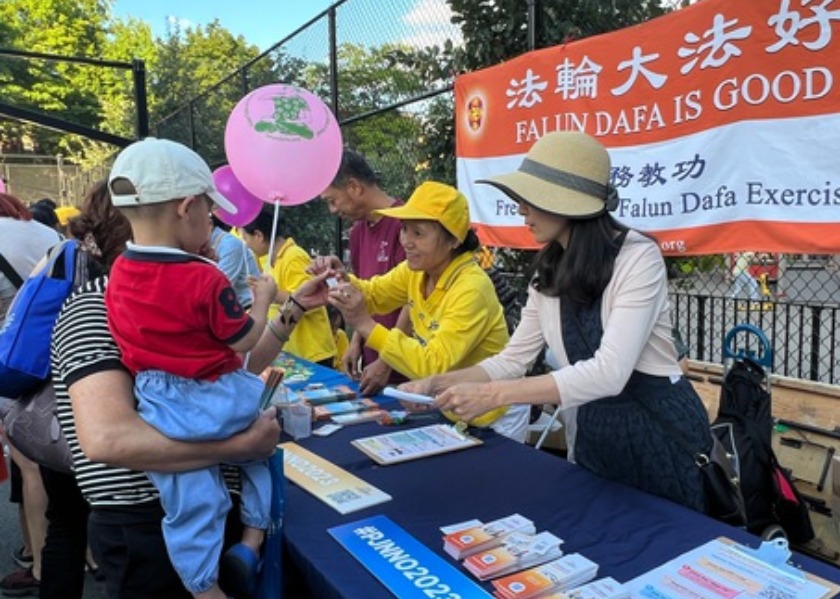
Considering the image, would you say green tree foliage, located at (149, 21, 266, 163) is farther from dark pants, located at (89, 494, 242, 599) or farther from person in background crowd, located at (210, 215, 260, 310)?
dark pants, located at (89, 494, 242, 599)

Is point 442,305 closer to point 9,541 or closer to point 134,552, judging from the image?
point 134,552

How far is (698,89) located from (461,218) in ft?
4.01

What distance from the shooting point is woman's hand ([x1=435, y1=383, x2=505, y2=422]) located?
1.61 metres

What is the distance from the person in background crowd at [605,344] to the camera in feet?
5.21

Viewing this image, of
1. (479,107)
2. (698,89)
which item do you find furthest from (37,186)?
(698,89)

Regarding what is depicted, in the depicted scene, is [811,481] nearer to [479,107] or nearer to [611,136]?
[611,136]

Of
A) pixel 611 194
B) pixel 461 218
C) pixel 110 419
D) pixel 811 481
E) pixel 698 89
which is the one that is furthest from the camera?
pixel 811 481

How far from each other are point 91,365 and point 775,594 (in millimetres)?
1341

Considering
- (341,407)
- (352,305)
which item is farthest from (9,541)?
(352,305)

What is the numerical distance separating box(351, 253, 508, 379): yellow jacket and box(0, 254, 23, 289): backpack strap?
164 cm

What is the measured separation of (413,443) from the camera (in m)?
1.93

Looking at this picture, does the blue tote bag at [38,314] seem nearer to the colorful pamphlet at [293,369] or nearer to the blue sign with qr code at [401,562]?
the colorful pamphlet at [293,369]

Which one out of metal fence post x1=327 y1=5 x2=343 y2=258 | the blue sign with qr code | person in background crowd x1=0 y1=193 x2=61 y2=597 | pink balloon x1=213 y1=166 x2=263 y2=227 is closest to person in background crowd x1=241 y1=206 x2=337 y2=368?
pink balloon x1=213 y1=166 x2=263 y2=227

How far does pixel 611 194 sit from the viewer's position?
169 centimetres
